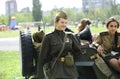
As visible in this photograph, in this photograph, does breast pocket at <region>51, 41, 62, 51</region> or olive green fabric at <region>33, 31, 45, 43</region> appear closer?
breast pocket at <region>51, 41, 62, 51</region>

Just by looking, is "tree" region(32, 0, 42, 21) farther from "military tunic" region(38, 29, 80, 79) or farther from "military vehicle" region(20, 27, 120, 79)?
"military tunic" region(38, 29, 80, 79)

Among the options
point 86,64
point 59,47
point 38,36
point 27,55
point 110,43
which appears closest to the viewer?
point 59,47

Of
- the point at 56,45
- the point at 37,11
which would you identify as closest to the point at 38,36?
the point at 56,45

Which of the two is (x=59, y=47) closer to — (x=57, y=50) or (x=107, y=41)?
(x=57, y=50)

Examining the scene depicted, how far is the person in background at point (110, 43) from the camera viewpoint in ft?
16.4

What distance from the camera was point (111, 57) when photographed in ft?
16.3

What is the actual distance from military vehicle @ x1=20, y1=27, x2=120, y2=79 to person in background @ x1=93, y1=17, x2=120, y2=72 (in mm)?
127

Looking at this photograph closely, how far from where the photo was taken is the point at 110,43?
203 inches

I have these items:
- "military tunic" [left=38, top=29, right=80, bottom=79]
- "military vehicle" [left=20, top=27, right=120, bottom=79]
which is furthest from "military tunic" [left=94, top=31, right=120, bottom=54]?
"military tunic" [left=38, top=29, right=80, bottom=79]

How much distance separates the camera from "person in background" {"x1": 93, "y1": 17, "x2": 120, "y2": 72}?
500 cm

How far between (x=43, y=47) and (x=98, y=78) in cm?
111

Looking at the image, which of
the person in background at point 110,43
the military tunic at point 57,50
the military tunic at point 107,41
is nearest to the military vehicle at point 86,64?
the person in background at point 110,43

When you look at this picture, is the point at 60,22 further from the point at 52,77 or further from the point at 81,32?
the point at 81,32

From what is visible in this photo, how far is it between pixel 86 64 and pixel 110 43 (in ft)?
1.58
